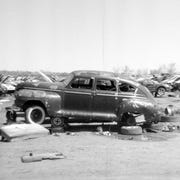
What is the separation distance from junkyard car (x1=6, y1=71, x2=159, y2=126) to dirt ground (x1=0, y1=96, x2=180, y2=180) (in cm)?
65

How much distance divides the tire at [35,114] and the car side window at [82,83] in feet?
3.77

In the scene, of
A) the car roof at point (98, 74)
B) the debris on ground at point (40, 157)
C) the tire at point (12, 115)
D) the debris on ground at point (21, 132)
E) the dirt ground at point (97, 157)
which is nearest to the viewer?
the dirt ground at point (97, 157)

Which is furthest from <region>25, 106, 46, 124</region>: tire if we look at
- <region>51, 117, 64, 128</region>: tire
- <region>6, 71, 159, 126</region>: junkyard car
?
<region>51, 117, 64, 128</region>: tire

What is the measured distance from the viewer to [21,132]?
8.22 m

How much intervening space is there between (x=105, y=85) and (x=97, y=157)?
389 cm

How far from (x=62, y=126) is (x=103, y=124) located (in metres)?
1.76

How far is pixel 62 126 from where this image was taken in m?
9.74

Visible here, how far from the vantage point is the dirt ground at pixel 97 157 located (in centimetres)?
551

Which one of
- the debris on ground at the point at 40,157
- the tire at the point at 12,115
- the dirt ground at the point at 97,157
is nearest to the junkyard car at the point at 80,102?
the tire at the point at 12,115

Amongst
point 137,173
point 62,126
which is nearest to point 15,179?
point 137,173

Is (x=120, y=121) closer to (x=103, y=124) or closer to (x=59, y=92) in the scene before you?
(x=103, y=124)

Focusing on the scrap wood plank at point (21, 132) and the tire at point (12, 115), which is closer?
the scrap wood plank at point (21, 132)

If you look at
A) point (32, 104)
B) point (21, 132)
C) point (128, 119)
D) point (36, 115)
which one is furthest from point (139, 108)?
point (21, 132)

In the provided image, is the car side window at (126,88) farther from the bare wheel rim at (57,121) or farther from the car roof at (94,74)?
the bare wheel rim at (57,121)
